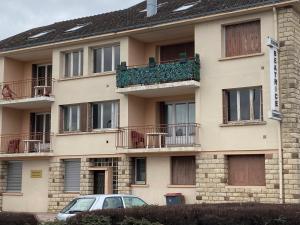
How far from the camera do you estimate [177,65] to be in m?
25.0

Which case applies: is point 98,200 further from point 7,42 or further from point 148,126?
point 7,42

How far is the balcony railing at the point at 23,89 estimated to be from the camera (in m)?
31.0

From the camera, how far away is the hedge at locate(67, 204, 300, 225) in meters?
11.8

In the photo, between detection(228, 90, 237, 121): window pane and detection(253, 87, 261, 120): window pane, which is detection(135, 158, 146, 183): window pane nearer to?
detection(228, 90, 237, 121): window pane

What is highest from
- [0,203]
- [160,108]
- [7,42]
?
[7,42]

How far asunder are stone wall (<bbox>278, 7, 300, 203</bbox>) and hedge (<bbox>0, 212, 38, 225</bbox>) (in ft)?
36.9

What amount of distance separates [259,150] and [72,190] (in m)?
10.2

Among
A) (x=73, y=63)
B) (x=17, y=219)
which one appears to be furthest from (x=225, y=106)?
(x=17, y=219)

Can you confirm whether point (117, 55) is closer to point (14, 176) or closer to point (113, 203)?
point (14, 176)

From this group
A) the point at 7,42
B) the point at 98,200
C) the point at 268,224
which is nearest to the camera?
the point at 268,224

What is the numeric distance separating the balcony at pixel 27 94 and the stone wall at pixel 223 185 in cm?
963

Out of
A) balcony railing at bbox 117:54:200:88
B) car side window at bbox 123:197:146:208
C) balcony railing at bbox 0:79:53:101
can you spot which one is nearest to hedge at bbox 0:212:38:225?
car side window at bbox 123:197:146:208

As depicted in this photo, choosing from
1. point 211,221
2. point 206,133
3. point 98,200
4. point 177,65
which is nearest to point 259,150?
point 206,133

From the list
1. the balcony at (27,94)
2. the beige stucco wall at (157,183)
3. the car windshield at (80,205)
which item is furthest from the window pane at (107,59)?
the car windshield at (80,205)
